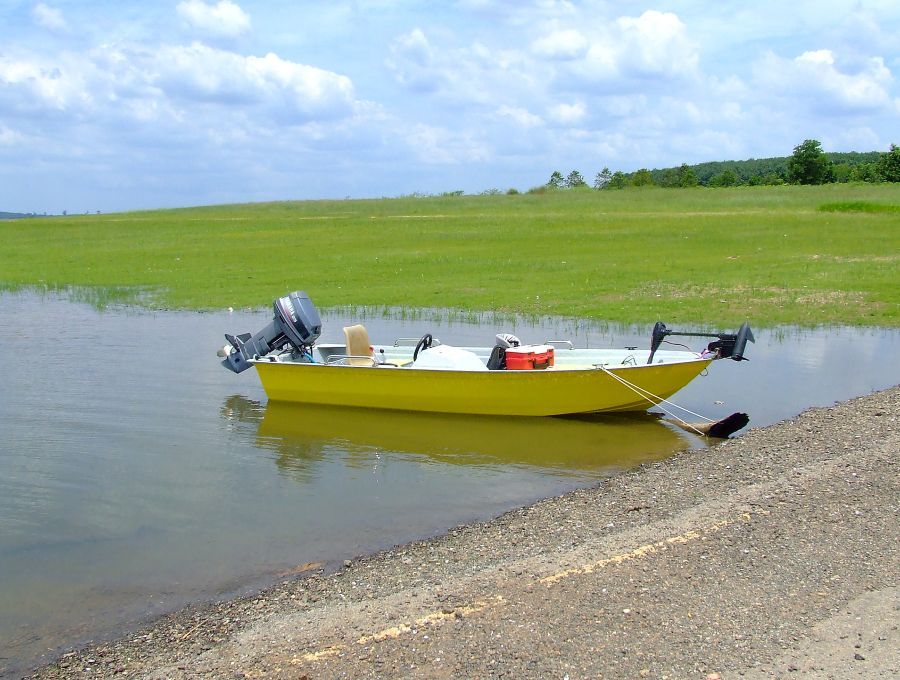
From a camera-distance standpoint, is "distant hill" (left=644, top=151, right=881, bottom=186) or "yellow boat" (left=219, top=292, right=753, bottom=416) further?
"distant hill" (left=644, top=151, right=881, bottom=186)

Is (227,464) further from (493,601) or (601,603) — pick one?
(601,603)

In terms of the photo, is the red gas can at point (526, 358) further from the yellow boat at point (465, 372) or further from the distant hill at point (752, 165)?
the distant hill at point (752, 165)

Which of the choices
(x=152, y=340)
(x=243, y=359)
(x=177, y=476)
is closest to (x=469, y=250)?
(x=152, y=340)

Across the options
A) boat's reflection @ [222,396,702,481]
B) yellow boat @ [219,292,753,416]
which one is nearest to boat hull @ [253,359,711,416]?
yellow boat @ [219,292,753,416]

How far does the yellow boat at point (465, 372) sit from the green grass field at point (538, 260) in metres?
9.05

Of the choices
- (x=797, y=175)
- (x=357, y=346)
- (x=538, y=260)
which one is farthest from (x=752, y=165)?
(x=357, y=346)

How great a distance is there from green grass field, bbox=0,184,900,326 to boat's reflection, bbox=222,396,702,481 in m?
9.88

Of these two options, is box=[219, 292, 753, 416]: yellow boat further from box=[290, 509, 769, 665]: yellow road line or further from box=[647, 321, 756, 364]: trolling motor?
box=[290, 509, 769, 665]: yellow road line

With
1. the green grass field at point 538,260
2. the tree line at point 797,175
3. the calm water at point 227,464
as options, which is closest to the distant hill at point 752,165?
the tree line at point 797,175

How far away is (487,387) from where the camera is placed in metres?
15.5

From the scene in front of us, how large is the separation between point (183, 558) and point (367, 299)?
67.1 feet

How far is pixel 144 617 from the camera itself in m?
8.36

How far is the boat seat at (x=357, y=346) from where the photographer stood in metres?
16.8

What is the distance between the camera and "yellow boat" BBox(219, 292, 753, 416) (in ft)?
49.4
